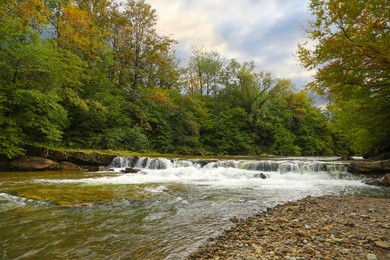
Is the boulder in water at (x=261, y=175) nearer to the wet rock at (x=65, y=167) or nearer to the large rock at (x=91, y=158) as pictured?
the large rock at (x=91, y=158)

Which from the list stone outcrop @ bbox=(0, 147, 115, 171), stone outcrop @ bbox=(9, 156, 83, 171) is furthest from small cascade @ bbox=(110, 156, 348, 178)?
stone outcrop @ bbox=(9, 156, 83, 171)

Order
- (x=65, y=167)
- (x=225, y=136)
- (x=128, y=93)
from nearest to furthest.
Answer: (x=65, y=167)
(x=128, y=93)
(x=225, y=136)

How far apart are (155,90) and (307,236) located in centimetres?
2194

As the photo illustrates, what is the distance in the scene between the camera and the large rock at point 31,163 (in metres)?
12.2

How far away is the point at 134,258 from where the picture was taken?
10.9 feet

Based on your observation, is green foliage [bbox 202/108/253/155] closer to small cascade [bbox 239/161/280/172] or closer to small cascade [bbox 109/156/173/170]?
small cascade [bbox 109/156/173/170]

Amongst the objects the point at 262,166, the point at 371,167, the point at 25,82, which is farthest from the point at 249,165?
the point at 25,82

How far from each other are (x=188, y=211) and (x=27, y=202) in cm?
410

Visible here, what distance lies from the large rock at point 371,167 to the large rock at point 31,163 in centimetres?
1580

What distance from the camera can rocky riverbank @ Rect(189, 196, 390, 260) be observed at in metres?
3.09

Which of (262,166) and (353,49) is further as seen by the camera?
(262,166)

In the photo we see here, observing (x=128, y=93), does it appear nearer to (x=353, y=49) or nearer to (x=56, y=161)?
(x=56, y=161)

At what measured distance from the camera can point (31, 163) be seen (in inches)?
491

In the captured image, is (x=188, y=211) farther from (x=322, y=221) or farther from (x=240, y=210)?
(x=322, y=221)
